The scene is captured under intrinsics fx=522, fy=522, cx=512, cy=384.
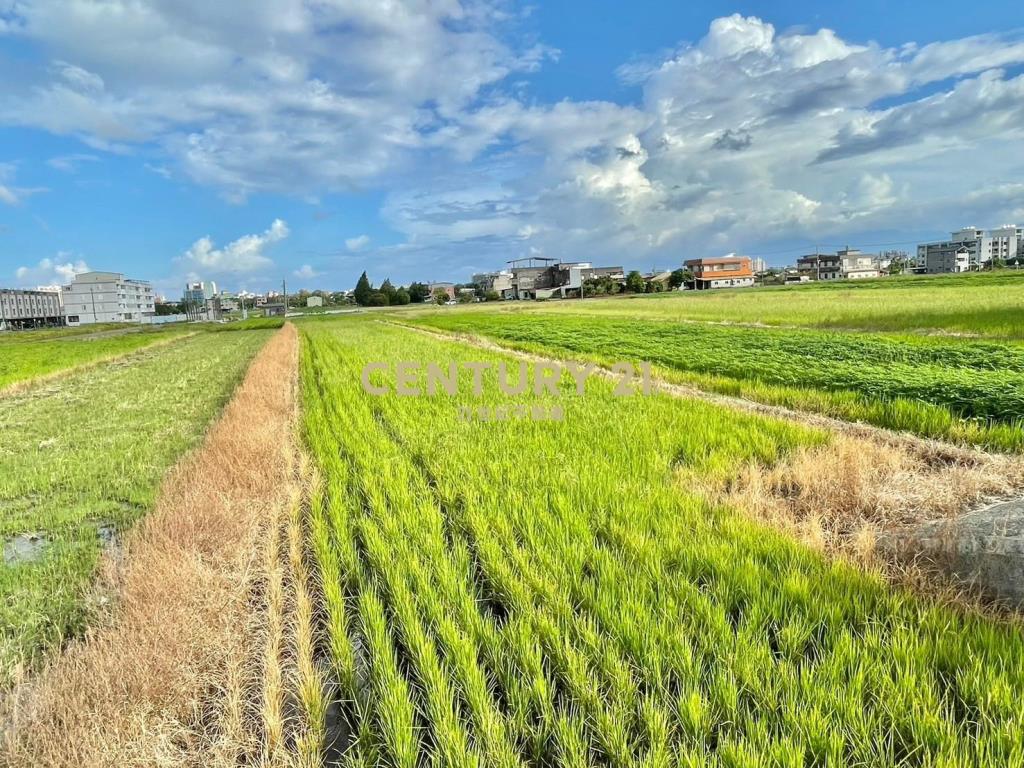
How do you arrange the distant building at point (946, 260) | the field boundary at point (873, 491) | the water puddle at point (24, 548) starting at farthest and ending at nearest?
the distant building at point (946, 260)
the water puddle at point (24, 548)
the field boundary at point (873, 491)

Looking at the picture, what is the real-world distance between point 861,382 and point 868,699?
6.67 m

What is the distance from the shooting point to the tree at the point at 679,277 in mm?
85125

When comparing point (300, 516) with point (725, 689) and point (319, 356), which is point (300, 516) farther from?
point (319, 356)

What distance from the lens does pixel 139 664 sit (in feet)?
7.93

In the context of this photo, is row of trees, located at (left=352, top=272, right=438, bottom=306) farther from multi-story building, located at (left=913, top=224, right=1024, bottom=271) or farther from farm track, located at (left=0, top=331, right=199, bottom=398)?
multi-story building, located at (left=913, top=224, right=1024, bottom=271)

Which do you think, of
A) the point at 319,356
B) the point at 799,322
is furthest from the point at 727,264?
the point at 319,356

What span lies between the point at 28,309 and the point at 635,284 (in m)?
96.9

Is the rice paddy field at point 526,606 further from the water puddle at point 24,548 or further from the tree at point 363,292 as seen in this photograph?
the tree at point 363,292

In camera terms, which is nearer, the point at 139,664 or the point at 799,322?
the point at 139,664

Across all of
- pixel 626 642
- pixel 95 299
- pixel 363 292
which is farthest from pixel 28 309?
pixel 626 642

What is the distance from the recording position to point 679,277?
279 feet

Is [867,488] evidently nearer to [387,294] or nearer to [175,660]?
[175,660]

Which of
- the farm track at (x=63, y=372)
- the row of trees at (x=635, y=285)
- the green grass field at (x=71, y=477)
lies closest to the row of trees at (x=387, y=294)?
the row of trees at (x=635, y=285)

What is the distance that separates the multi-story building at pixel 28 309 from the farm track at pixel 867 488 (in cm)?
10336
